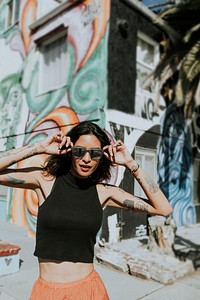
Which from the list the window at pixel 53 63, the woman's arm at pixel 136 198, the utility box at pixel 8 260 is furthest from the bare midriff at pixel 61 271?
the window at pixel 53 63

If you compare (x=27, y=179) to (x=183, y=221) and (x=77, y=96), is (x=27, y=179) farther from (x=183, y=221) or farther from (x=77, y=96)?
(x=183, y=221)

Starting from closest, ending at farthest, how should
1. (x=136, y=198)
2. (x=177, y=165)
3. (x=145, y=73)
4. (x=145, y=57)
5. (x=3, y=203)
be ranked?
(x=136, y=198), (x=145, y=73), (x=145, y=57), (x=3, y=203), (x=177, y=165)

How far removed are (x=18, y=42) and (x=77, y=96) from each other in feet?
14.9

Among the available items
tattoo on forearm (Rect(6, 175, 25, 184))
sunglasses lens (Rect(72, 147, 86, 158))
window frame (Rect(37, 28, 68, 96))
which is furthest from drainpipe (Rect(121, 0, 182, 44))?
tattoo on forearm (Rect(6, 175, 25, 184))

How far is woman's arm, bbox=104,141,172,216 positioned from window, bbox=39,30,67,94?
6972 millimetres

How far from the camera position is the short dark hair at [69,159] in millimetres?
2018

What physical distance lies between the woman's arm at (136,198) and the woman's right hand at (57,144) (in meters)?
0.32

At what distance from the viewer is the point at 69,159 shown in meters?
2.14

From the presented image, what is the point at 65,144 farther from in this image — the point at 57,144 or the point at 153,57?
the point at 153,57

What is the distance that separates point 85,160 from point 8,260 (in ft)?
13.4

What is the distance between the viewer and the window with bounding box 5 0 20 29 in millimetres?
11395

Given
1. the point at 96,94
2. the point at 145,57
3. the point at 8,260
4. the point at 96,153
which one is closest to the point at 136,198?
the point at 96,153

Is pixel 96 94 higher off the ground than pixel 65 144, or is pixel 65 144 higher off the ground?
pixel 96 94

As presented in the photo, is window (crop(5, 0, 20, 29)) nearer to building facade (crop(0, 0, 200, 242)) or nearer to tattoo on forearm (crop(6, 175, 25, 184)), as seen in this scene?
building facade (crop(0, 0, 200, 242))
